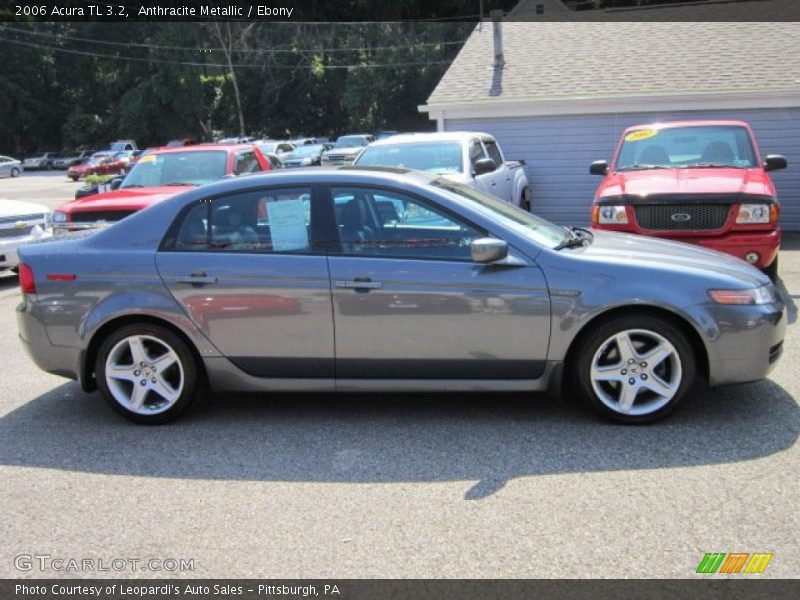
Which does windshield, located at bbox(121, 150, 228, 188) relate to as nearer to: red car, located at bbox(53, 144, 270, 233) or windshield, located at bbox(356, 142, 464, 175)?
red car, located at bbox(53, 144, 270, 233)

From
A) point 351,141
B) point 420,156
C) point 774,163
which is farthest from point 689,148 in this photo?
point 351,141

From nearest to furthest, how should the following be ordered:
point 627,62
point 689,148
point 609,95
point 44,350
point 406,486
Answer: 1. point 406,486
2. point 44,350
3. point 689,148
4. point 609,95
5. point 627,62

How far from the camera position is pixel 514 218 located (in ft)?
17.7

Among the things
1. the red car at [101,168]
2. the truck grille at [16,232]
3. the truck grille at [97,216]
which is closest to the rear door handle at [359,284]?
the truck grille at [97,216]

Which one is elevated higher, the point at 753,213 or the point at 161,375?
the point at 753,213

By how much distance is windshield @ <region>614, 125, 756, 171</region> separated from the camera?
9.60m

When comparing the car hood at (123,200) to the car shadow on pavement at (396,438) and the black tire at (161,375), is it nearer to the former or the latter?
the car shadow on pavement at (396,438)

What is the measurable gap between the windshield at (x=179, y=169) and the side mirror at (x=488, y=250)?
6.22 m

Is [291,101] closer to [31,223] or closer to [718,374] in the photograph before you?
[31,223]

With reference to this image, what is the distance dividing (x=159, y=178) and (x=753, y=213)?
703 cm

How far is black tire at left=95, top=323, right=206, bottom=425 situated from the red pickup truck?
4.96 meters

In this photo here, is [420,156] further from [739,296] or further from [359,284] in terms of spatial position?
[739,296]

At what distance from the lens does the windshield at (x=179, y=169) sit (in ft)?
34.0
